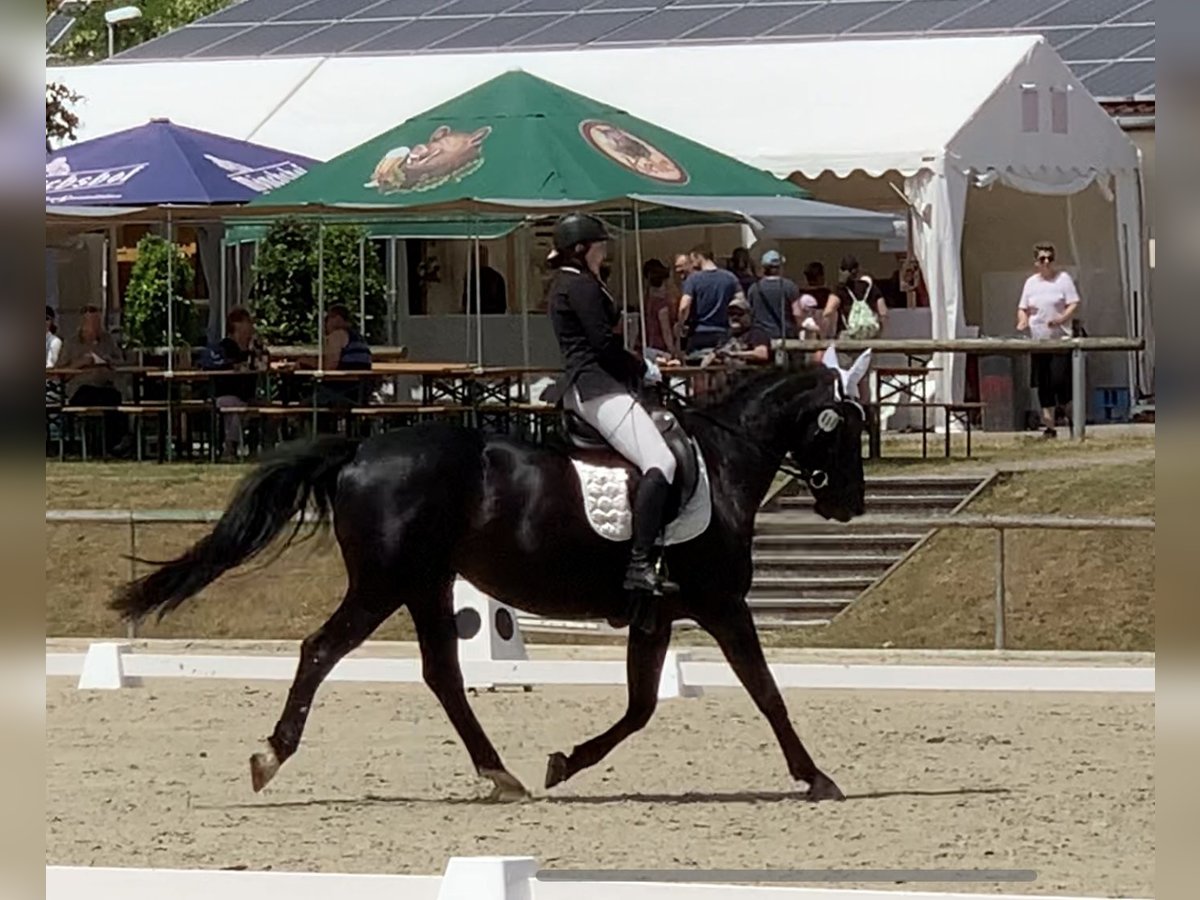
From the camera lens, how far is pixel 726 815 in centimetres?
762

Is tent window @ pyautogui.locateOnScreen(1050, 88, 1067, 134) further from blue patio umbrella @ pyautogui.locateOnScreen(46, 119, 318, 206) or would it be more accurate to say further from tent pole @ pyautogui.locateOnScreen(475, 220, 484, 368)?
blue patio umbrella @ pyautogui.locateOnScreen(46, 119, 318, 206)

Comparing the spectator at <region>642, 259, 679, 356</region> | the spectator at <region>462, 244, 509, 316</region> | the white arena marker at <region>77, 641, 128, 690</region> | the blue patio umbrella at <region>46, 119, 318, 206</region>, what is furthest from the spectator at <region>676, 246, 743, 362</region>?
the white arena marker at <region>77, 641, 128, 690</region>

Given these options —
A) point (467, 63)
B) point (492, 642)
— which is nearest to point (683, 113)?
point (467, 63)

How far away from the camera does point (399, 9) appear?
80.7 feet

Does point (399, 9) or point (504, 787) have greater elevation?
point (399, 9)

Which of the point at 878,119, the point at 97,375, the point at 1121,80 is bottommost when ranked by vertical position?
the point at 97,375

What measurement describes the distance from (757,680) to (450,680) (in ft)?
3.11

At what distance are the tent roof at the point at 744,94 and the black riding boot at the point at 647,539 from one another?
1108cm

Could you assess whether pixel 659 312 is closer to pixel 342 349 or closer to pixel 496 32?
pixel 342 349

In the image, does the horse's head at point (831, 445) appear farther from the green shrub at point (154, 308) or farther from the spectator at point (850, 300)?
the green shrub at point (154, 308)

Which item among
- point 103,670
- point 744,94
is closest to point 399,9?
point 744,94

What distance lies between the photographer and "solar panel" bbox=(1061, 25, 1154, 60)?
22.2 metres

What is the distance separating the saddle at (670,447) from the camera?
7.77 meters

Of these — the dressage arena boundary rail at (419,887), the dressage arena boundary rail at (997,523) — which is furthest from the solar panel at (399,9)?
the dressage arena boundary rail at (419,887)
